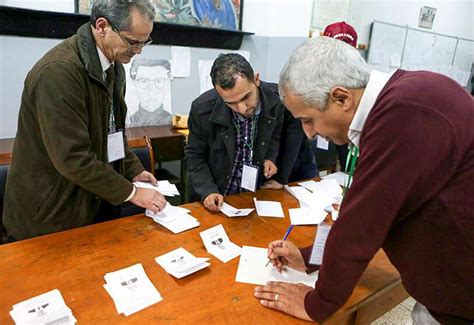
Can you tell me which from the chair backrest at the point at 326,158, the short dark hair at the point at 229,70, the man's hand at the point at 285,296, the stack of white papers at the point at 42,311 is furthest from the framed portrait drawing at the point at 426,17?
the stack of white papers at the point at 42,311

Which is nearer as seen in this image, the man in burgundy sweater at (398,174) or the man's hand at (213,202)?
the man in burgundy sweater at (398,174)

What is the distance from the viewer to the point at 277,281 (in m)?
1.06

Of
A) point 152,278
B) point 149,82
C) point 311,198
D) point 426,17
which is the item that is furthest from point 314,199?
point 426,17

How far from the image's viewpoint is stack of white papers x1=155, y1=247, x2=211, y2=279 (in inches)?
41.8

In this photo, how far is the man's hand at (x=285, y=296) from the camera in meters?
0.93

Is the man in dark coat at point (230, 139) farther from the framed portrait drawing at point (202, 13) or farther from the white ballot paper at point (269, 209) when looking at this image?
the framed portrait drawing at point (202, 13)

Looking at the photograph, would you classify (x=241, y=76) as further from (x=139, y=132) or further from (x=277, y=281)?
(x=139, y=132)

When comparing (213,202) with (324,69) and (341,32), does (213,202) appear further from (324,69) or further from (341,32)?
(341,32)

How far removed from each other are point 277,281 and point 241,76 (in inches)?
33.2

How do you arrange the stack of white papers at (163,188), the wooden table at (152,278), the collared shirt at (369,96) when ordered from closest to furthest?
the collared shirt at (369,96), the wooden table at (152,278), the stack of white papers at (163,188)

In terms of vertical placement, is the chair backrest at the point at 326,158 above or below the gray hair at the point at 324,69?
below

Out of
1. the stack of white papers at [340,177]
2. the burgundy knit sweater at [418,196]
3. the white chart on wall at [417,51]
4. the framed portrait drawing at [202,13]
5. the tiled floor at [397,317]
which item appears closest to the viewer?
the burgundy knit sweater at [418,196]

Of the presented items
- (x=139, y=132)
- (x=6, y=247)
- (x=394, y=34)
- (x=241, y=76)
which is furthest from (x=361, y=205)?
(x=394, y=34)

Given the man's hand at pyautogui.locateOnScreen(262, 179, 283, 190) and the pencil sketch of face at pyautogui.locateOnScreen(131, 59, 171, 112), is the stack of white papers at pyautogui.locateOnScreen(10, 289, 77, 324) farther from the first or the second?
the pencil sketch of face at pyautogui.locateOnScreen(131, 59, 171, 112)
